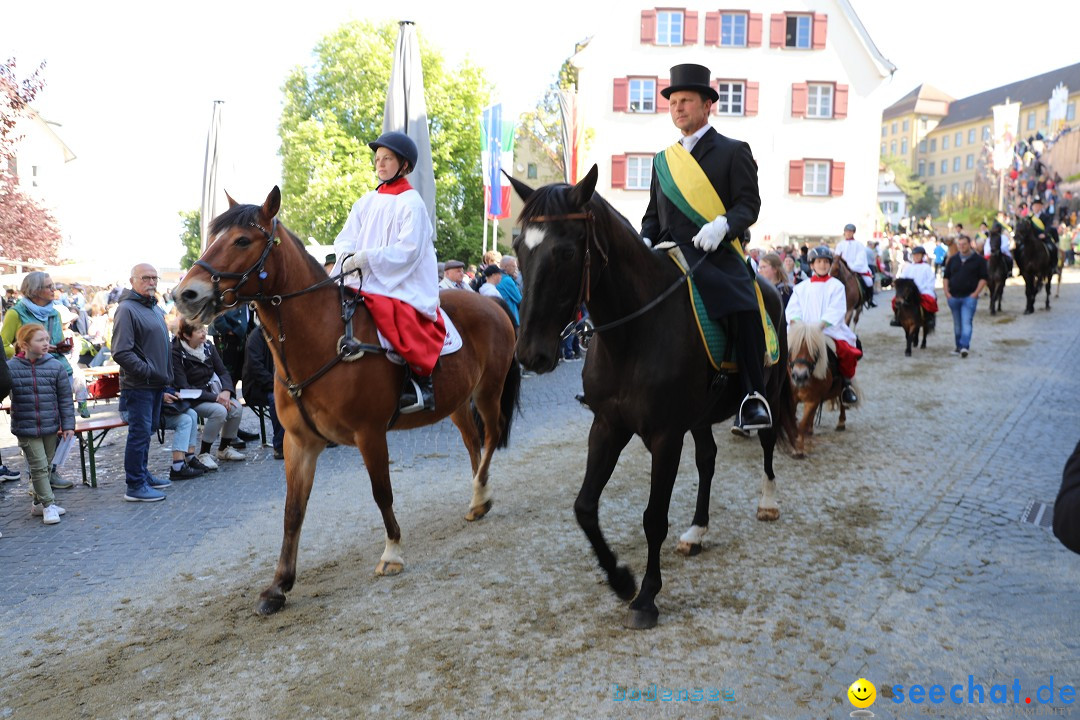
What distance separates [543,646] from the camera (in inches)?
158

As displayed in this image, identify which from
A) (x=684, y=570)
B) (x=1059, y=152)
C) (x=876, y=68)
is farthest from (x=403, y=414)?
(x=1059, y=152)

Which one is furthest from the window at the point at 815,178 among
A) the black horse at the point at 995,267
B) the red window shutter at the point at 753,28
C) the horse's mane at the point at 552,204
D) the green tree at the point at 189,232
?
the green tree at the point at 189,232

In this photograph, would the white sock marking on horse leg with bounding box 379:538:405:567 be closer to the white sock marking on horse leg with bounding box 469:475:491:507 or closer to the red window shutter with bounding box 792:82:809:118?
the white sock marking on horse leg with bounding box 469:475:491:507

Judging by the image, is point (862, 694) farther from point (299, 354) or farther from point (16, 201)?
point (16, 201)

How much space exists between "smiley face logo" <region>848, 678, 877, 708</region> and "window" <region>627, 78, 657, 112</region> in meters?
32.2

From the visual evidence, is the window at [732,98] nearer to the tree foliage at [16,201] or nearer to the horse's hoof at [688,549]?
the tree foliage at [16,201]

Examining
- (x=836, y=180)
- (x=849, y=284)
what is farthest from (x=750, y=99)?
(x=849, y=284)

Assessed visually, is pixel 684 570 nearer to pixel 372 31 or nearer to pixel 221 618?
pixel 221 618

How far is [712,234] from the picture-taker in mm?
4266

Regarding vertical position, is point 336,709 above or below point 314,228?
below

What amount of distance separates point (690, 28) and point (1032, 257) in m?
18.7

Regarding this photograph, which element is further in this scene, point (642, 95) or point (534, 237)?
point (642, 95)

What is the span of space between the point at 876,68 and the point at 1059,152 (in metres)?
18.9

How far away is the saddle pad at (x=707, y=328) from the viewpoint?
14.2ft
